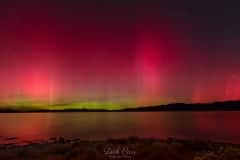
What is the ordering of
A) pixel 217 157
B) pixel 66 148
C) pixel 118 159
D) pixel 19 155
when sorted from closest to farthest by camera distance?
pixel 217 157 → pixel 118 159 → pixel 19 155 → pixel 66 148

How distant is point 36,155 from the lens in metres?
24.4

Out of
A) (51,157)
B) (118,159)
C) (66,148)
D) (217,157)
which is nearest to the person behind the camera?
(217,157)

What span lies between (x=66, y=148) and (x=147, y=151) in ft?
25.4

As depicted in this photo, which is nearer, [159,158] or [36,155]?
[159,158]

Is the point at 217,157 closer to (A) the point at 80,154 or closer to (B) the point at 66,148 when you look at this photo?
(A) the point at 80,154

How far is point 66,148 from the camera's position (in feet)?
89.1

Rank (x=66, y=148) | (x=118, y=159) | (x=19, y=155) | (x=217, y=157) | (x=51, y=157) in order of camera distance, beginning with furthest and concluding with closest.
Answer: (x=66, y=148) < (x=19, y=155) < (x=51, y=157) < (x=118, y=159) < (x=217, y=157)

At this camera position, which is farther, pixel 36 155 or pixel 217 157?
pixel 36 155

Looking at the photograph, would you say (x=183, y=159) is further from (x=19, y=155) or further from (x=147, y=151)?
(x=19, y=155)

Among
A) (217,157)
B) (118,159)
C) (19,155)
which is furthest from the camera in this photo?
(19,155)

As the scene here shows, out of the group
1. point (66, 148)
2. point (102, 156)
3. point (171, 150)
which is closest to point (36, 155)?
point (66, 148)

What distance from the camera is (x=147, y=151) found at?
72.8 feet

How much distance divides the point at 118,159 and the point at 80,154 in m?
2.49

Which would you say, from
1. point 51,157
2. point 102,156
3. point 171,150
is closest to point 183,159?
point 171,150
